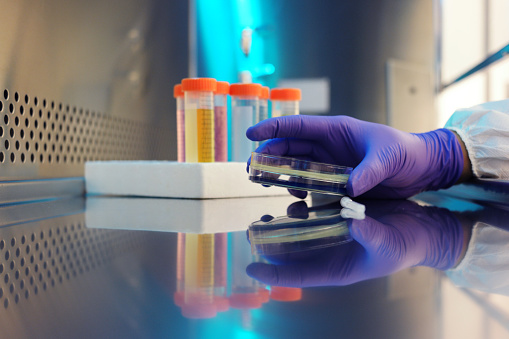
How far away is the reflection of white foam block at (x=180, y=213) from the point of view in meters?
0.70

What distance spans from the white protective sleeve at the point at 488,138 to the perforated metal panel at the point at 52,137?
111 cm

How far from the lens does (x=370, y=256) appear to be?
1.46 ft

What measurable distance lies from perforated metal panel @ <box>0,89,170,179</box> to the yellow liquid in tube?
0.39m

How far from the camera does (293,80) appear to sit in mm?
2611

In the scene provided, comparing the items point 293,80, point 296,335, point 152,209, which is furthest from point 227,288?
point 293,80

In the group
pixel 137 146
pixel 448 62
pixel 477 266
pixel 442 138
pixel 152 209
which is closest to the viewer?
pixel 477 266

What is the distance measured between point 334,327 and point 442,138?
94cm

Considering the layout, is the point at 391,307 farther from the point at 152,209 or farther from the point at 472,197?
the point at 472,197

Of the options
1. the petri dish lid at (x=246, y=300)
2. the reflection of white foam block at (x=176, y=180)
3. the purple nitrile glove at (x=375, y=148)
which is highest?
the purple nitrile glove at (x=375, y=148)

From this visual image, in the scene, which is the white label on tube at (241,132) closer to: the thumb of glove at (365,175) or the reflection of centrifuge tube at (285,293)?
the thumb of glove at (365,175)

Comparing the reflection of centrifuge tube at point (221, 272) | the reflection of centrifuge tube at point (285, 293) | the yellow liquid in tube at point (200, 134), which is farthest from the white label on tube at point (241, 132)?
the reflection of centrifuge tube at point (285, 293)

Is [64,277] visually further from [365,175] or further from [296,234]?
[365,175]

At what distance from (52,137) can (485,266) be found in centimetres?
115

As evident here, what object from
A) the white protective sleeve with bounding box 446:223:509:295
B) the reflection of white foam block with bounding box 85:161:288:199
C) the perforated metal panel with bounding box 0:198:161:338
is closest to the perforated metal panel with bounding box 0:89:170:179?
the reflection of white foam block with bounding box 85:161:288:199
